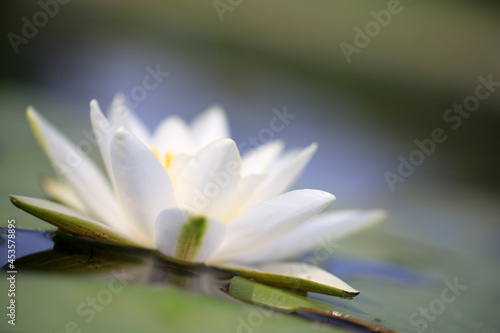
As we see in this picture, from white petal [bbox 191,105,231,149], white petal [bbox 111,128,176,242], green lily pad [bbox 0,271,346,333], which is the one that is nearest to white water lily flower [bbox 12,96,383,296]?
white petal [bbox 111,128,176,242]

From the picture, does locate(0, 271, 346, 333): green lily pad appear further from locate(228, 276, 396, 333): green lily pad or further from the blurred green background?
the blurred green background

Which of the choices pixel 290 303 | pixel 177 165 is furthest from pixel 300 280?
pixel 177 165

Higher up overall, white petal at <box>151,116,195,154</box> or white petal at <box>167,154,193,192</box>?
white petal at <box>151,116,195,154</box>

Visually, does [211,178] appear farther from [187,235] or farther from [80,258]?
[80,258]

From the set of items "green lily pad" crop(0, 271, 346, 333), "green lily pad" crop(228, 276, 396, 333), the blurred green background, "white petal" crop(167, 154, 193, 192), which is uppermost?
the blurred green background

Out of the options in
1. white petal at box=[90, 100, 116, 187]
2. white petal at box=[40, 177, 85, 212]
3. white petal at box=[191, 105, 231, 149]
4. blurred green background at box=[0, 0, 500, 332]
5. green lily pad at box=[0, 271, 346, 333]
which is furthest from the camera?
blurred green background at box=[0, 0, 500, 332]

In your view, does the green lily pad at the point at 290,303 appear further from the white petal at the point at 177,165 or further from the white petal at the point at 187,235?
the white petal at the point at 177,165

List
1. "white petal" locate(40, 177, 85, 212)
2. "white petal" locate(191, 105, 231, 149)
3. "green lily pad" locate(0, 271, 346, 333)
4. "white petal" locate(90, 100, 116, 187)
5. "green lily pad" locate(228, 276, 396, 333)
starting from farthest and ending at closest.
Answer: "white petal" locate(191, 105, 231, 149) < "white petal" locate(40, 177, 85, 212) < "white petal" locate(90, 100, 116, 187) < "green lily pad" locate(228, 276, 396, 333) < "green lily pad" locate(0, 271, 346, 333)

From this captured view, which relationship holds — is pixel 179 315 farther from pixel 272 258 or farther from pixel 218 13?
pixel 218 13
